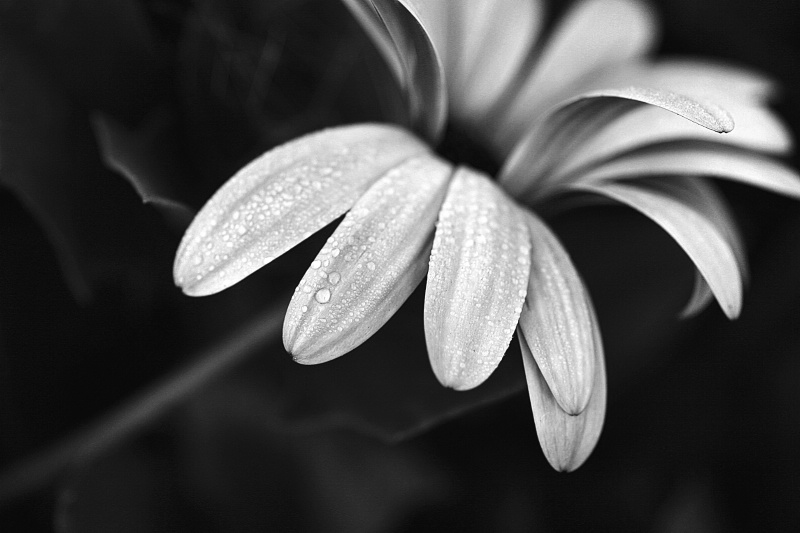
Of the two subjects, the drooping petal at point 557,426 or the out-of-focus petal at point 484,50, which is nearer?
the drooping petal at point 557,426

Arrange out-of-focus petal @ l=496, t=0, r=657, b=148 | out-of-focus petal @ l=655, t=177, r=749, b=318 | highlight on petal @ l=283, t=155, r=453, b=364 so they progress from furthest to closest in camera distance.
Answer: out-of-focus petal @ l=496, t=0, r=657, b=148 < out-of-focus petal @ l=655, t=177, r=749, b=318 < highlight on petal @ l=283, t=155, r=453, b=364

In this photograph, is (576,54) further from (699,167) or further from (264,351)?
(264,351)

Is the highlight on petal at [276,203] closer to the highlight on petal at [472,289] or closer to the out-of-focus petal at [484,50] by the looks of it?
the highlight on petal at [472,289]

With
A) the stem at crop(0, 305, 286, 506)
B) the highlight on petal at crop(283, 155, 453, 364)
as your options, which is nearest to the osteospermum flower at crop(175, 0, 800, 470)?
the highlight on petal at crop(283, 155, 453, 364)

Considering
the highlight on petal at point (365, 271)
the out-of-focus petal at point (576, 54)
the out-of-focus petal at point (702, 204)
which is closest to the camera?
the highlight on petal at point (365, 271)

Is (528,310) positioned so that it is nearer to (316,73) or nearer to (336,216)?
(336,216)

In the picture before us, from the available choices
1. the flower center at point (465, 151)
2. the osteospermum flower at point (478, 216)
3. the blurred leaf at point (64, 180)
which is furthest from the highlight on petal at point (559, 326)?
the blurred leaf at point (64, 180)

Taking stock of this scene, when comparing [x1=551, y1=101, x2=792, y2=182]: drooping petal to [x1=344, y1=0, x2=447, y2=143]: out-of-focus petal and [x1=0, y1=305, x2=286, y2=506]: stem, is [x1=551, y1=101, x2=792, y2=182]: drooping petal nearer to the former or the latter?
[x1=344, y1=0, x2=447, y2=143]: out-of-focus petal

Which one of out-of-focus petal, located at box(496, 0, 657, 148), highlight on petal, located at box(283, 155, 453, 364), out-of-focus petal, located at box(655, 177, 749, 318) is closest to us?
highlight on petal, located at box(283, 155, 453, 364)
